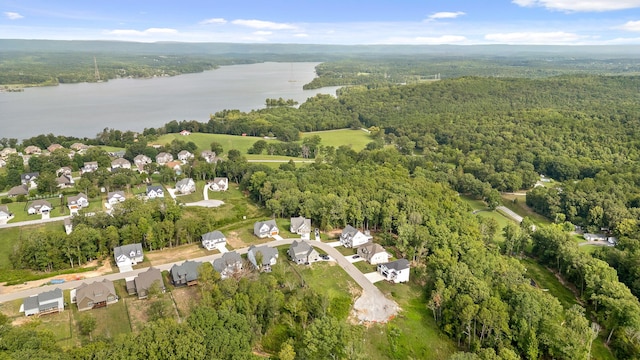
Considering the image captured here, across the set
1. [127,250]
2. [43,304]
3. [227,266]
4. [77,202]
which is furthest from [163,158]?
[43,304]

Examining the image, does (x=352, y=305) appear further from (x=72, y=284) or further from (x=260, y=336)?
(x=72, y=284)

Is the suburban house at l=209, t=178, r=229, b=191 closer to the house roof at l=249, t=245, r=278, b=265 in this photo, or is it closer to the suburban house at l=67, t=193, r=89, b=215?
the suburban house at l=67, t=193, r=89, b=215

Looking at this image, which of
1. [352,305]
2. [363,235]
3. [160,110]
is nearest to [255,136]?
[160,110]

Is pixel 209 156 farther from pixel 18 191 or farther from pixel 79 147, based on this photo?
pixel 18 191

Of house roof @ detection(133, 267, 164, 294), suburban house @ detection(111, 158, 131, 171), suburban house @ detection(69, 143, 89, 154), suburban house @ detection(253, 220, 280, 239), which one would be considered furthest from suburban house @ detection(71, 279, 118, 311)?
suburban house @ detection(69, 143, 89, 154)

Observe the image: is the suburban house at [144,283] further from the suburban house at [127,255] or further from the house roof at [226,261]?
the house roof at [226,261]
